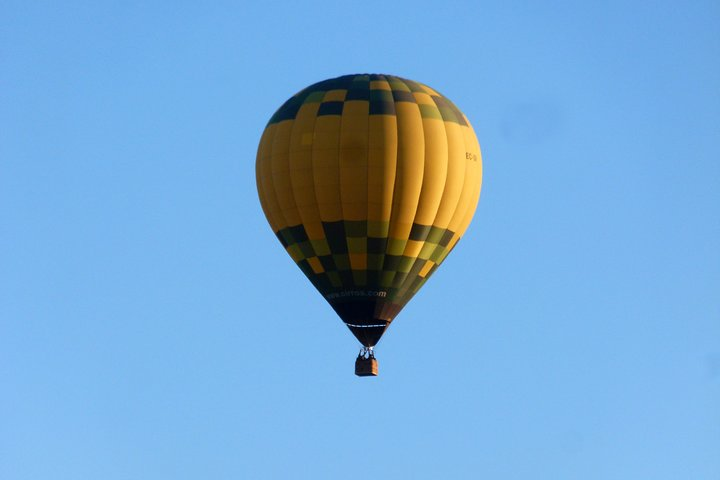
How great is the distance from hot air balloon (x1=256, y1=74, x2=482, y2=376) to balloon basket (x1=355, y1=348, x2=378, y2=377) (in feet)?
0.09

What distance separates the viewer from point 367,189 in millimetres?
78625

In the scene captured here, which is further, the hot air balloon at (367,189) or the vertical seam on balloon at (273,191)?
the vertical seam on balloon at (273,191)

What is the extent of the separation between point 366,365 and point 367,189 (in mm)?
5062

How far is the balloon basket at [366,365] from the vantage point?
260 feet

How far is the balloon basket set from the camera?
3120 inches

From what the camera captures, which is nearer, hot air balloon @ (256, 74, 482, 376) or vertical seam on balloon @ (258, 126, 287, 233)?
hot air balloon @ (256, 74, 482, 376)

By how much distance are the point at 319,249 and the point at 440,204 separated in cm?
370

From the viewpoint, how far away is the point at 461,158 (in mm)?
79562

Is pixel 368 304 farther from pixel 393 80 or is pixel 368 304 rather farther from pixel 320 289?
pixel 393 80

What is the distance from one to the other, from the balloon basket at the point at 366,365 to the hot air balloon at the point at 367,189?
29 mm

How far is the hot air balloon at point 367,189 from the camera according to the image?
78625 millimetres

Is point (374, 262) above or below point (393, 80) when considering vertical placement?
below

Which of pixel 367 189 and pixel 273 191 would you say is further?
pixel 273 191

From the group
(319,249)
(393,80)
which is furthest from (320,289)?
(393,80)
